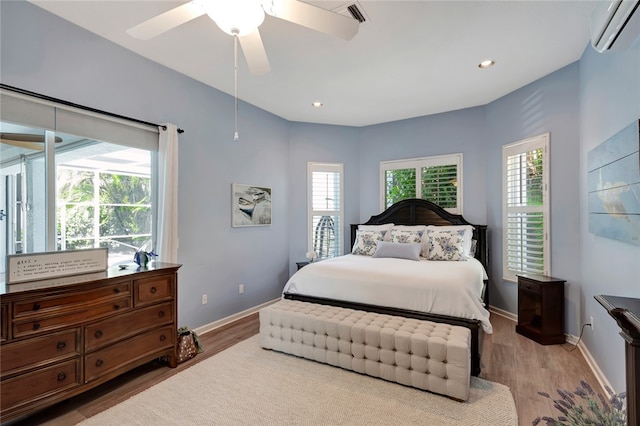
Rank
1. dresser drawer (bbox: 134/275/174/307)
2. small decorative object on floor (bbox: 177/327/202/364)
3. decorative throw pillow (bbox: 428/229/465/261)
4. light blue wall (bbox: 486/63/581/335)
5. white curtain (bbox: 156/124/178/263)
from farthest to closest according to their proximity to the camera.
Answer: decorative throw pillow (bbox: 428/229/465/261), light blue wall (bbox: 486/63/581/335), white curtain (bbox: 156/124/178/263), small decorative object on floor (bbox: 177/327/202/364), dresser drawer (bbox: 134/275/174/307)

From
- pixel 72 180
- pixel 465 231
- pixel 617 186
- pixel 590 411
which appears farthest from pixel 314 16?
pixel 465 231

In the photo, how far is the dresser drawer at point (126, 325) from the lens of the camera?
2.19 meters

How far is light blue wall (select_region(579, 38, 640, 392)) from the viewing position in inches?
76.9

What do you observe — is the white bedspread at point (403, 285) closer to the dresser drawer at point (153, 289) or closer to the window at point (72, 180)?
the dresser drawer at point (153, 289)

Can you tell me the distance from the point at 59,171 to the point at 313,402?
9.09 feet

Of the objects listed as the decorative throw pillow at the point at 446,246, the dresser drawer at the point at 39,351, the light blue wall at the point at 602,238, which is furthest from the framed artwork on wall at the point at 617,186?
the dresser drawer at the point at 39,351

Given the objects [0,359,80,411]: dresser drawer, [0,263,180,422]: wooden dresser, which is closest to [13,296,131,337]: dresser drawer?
[0,263,180,422]: wooden dresser

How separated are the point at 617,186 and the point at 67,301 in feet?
12.5

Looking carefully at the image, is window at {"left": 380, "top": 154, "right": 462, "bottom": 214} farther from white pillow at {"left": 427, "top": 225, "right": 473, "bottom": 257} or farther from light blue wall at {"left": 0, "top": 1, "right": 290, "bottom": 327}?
light blue wall at {"left": 0, "top": 1, "right": 290, "bottom": 327}

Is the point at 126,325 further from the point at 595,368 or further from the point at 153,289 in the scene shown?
the point at 595,368

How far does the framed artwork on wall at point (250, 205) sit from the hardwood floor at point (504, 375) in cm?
148

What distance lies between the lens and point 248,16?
157cm

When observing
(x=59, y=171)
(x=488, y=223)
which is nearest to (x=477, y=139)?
(x=488, y=223)

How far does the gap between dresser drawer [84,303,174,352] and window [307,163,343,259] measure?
2.77m
